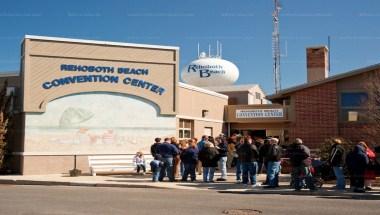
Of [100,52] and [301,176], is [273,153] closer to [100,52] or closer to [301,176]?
[301,176]

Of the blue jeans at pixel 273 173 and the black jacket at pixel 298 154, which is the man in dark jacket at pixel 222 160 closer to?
the blue jeans at pixel 273 173

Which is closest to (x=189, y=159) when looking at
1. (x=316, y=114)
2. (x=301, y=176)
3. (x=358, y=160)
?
(x=301, y=176)

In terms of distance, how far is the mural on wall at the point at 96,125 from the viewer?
21.1 meters

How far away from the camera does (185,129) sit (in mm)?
26719

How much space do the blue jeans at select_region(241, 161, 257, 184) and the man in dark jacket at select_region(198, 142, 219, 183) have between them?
1.35 meters

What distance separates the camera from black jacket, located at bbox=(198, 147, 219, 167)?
1725cm

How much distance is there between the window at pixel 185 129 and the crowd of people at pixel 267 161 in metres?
6.70

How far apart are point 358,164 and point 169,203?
19.4ft

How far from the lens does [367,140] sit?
2305cm

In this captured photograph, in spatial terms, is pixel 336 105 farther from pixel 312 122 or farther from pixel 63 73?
pixel 63 73

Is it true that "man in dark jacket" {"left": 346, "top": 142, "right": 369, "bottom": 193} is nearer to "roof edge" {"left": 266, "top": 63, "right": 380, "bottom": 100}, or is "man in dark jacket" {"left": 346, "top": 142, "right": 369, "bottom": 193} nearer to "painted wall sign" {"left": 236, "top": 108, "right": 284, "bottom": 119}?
"roof edge" {"left": 266, "top": 63, "right": 380, "bottom": 100}

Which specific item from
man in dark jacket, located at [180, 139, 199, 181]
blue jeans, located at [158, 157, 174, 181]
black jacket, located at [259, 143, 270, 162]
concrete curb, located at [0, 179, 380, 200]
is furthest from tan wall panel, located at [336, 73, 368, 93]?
blue jeans, located at [158, 157, 174, 181]

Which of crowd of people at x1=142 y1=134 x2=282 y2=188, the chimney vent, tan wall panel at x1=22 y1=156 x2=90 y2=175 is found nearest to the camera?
crowd of people at x1=142 y1=134 x2=282 y2=188

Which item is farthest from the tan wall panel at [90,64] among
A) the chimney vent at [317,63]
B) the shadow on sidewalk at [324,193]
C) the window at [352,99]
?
the chimney vent at [317,63]
